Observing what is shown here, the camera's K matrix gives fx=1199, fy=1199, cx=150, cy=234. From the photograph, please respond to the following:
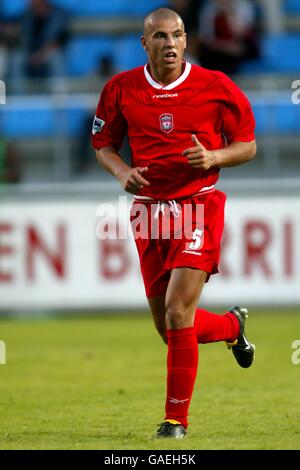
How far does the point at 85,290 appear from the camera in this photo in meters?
14.2

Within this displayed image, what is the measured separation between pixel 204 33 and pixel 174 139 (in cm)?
931

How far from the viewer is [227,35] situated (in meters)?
16.1

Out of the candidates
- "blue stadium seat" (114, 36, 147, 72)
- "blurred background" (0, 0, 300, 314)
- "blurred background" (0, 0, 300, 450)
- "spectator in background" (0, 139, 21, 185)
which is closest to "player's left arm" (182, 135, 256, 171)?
"blurred background" (0, 0, 300, 450)

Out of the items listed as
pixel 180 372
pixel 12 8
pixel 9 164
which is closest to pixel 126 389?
pixel 180 372

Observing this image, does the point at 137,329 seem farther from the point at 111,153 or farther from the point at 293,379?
the point at 111,153

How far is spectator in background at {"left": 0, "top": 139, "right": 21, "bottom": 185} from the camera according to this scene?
14.5 m

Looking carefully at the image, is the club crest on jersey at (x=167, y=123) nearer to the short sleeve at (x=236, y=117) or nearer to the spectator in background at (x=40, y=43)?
the short sleeve at (x=236, y=117)

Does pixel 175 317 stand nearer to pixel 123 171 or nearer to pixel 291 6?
pixel 123 171

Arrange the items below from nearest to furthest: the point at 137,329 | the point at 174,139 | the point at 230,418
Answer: the point at 174,139, the point at 230,418, the point at 137,329

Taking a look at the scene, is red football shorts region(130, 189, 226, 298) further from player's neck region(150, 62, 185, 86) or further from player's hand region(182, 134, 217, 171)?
player's neck region(150, 62, 185, 86)

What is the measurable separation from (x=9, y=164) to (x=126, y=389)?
5.94 meters
